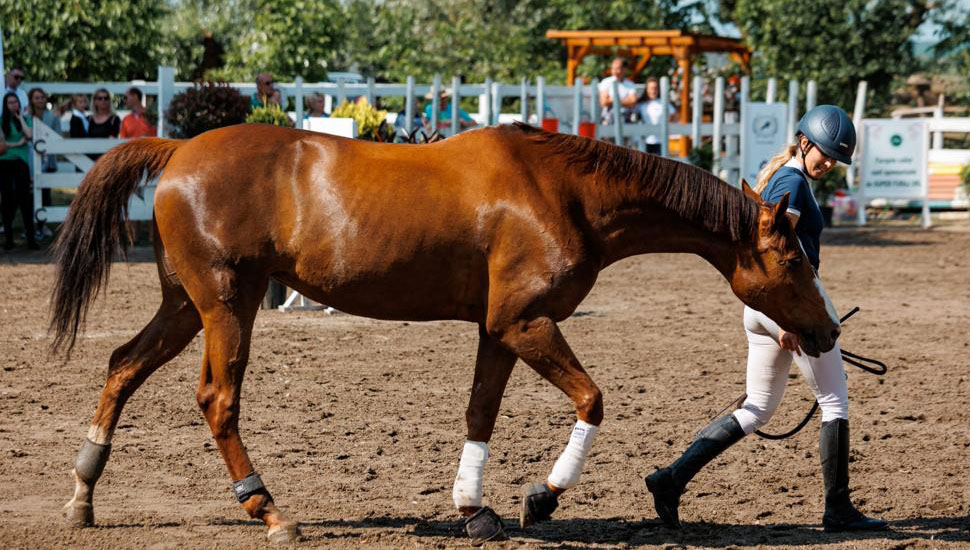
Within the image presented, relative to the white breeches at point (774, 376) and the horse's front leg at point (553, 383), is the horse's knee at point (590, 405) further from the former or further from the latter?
the white breeches at point (774, 376)

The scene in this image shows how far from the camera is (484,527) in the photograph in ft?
16.4

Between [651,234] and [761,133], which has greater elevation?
[651,234]

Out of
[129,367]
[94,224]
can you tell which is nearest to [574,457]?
[129,367]

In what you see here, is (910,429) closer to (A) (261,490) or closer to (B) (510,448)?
(B) (510,448)

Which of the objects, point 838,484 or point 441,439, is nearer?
point 838,484

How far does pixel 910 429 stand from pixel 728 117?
13470 millimetres

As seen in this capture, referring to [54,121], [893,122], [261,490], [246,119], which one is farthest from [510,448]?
[893,122]

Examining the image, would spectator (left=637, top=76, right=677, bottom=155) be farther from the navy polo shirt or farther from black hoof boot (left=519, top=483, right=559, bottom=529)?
black hoof boot (left=519, top=483, right=559, bottom=529)

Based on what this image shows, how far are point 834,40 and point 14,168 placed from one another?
53.0 feet

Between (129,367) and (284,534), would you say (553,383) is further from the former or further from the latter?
(129,367)

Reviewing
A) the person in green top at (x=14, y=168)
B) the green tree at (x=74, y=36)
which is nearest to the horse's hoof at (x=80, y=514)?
the person in green top at (x=14, y=168)

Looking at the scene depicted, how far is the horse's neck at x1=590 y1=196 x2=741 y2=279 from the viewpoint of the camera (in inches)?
204

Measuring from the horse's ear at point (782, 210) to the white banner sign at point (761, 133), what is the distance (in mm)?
14400

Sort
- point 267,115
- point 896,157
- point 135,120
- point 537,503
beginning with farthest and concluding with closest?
point 896,157, point 135,120, point 267,115, point 537,503
